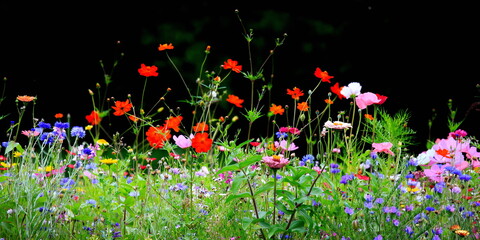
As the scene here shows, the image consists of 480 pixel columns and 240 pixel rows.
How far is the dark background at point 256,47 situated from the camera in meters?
4.43

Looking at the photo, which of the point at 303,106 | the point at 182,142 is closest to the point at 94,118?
the point at 182,142

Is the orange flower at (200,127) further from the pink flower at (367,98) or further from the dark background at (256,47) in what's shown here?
the dark background at (256,47)

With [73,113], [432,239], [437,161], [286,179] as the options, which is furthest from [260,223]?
[73,113]

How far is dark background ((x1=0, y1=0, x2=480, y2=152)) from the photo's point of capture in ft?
14.5

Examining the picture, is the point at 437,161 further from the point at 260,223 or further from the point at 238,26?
the point at 238,26

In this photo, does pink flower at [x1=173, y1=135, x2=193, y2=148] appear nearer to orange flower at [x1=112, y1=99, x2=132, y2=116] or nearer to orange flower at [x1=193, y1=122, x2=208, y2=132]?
orange flower at [x1=193, y1=122, x2=208, y2=132]

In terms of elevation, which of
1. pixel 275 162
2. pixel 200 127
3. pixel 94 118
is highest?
pixel 275 162

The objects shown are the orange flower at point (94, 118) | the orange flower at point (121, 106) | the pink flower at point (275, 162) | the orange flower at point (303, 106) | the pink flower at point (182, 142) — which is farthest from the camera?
the orange flower at point (94, 118)

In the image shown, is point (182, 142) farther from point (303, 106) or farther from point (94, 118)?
point (94, 118)

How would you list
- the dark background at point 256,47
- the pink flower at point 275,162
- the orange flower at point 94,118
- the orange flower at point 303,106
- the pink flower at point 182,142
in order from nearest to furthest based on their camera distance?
the pink flower at point 275,162 → the pink flower at point 182,142 → the orange flower at point 303,106 → the orange flower at point 94,118 → the dark background at point 256,47

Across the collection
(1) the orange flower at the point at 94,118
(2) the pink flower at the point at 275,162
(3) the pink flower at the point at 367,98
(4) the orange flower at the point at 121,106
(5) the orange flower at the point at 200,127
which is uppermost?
(3) the pink flower at the point at 367,98

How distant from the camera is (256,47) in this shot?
4414 mm

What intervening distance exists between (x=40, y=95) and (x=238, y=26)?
1739mm

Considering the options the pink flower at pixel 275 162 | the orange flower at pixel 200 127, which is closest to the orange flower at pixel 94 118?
the orange flower at pixel 200 127
